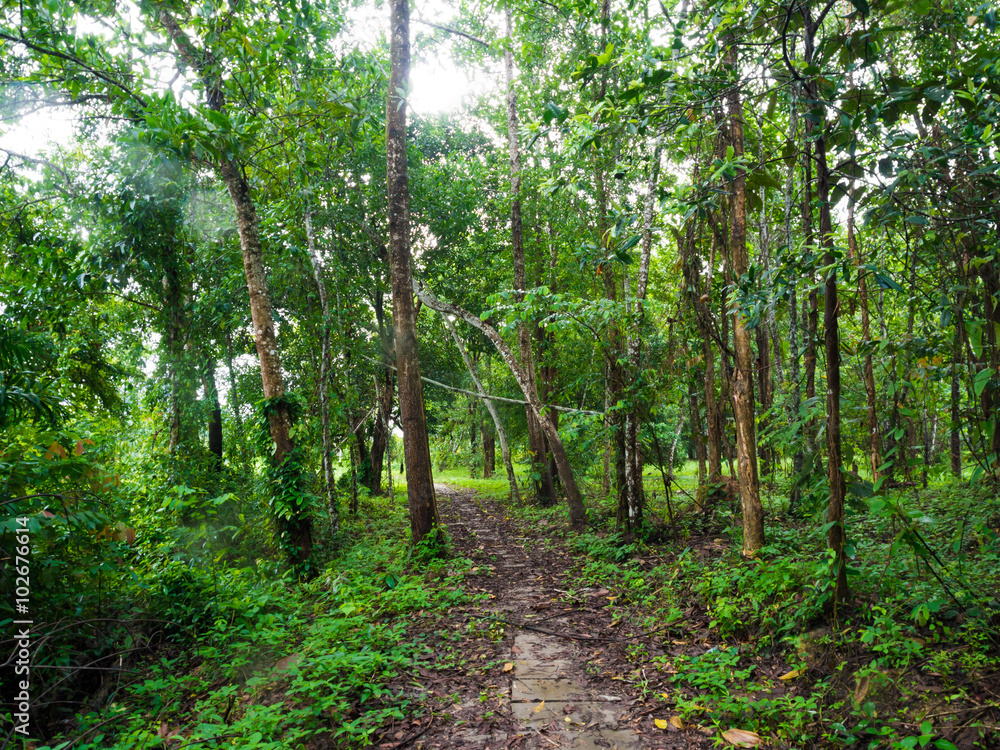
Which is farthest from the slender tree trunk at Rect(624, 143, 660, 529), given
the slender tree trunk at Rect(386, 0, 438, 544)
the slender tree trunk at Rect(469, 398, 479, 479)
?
the slender tree trunk at Rect(469, 398, 479, 479)

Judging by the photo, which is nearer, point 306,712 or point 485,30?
point 306,712

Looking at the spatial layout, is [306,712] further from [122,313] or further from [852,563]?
[122,313]

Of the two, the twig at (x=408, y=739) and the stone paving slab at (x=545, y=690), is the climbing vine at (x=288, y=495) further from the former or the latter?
the twig at (x=408, y=739)

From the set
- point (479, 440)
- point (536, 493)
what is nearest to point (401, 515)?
point (536, 493)

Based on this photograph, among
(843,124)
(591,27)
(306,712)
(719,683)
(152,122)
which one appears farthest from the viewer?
(591,27)

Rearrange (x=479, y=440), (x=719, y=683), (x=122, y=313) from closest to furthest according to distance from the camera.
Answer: (x=719, y=683) → (x=122, y=313) → (x=479, y=440)

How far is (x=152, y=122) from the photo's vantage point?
14.3 feet

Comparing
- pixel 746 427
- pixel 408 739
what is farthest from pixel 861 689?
pixel 408 739

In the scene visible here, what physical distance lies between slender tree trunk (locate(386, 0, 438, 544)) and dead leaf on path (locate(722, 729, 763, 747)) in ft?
16.5

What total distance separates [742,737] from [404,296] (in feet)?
20.5

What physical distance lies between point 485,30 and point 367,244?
208 inches

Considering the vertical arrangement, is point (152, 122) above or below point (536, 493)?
above

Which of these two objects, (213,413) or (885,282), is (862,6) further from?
(213,413)

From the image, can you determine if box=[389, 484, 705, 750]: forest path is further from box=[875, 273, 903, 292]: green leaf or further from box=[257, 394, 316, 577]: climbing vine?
box=[875, 273, 903, 292]: green leaf
